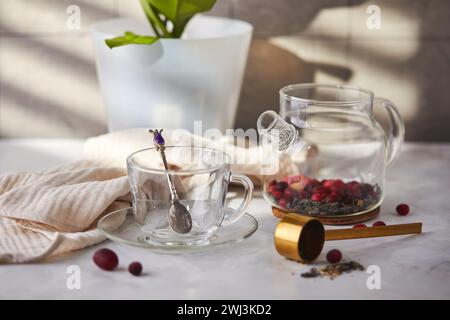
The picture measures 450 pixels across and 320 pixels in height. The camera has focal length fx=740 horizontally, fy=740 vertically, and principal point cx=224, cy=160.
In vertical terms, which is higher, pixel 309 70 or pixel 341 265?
pixel 309 70

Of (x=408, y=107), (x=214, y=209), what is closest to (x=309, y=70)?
(x=408, y=107)

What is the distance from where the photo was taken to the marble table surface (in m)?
0.84

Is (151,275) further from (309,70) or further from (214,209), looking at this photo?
(309,70)

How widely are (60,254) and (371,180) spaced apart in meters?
0.48

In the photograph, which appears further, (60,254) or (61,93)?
(61,93)

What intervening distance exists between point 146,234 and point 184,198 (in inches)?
2.9

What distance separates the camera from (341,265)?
913 millimetres

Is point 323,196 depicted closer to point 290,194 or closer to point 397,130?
point 290,194

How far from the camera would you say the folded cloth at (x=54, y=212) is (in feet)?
3.06

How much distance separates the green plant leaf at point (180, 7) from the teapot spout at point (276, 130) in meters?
0.29

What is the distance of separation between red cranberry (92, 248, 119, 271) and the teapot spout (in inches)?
11.5

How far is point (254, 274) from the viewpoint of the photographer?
35.2 inches

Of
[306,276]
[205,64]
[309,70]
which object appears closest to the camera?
[306,276]

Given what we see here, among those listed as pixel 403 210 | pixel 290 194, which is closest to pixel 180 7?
pixel 290 194
